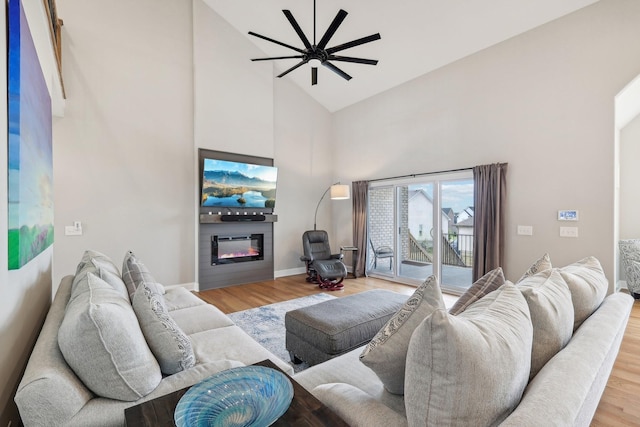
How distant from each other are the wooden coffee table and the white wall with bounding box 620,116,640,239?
239 inches

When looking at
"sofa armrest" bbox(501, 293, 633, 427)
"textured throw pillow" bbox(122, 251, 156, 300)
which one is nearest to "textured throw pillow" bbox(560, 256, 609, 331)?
"sofa armrest" bbox(501, 293, 633, 427)

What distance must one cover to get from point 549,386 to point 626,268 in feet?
16.1

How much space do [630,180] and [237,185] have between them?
245 inches

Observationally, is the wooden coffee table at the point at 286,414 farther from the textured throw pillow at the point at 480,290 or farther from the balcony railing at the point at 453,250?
the balcony railing at the point at 453,250

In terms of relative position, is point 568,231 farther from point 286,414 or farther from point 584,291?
point 286,414

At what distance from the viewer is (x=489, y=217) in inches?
166

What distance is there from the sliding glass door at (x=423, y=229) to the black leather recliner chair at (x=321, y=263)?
0.94 m

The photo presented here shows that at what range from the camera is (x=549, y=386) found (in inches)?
32.5

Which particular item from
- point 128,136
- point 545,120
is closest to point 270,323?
point 128,136

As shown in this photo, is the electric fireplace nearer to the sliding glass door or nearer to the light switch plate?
the sliding glass door

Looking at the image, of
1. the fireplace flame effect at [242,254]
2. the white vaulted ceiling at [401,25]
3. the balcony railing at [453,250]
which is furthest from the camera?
the fireplace flame effect at [242,254]

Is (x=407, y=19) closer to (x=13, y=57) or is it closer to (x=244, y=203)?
(x=244, y=203)

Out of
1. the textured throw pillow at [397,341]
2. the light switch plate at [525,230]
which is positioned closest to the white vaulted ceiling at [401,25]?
the light switch plate at [525,230]

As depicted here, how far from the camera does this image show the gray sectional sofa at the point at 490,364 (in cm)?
75
